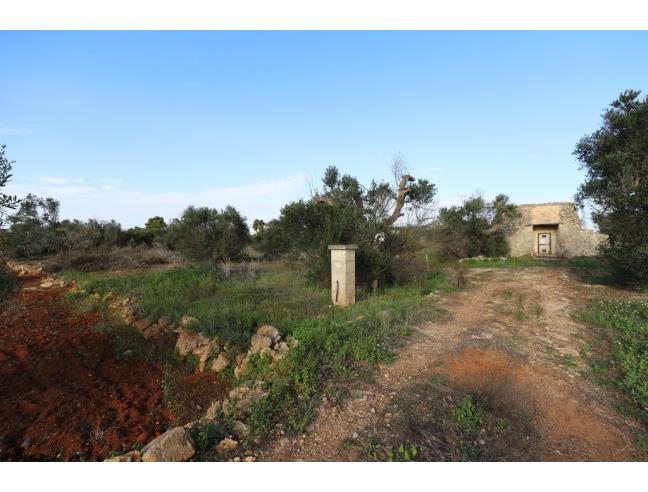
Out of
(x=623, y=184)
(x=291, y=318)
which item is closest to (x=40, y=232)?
(x=291, y=318)

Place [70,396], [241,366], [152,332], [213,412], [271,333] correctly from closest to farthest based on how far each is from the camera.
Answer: [213,412]
[70,396]
[241,366]
[271,333]
[152,332]

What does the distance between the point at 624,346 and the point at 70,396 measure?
7.52 metres

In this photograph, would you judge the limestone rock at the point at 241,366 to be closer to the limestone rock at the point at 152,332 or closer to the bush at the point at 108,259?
the limestone rock at the point at 152,332

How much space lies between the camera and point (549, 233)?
783 inches

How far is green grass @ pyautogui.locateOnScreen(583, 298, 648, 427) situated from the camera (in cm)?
365

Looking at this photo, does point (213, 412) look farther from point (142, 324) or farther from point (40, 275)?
point (40, 275)

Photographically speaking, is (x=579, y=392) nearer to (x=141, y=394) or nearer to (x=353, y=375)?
(x=353, y=375)

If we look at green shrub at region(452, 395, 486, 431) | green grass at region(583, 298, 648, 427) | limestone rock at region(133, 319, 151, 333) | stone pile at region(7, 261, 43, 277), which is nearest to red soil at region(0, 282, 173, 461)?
limestone rock at region(133, 319, 151, 333)

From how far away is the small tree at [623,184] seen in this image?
24.3ft

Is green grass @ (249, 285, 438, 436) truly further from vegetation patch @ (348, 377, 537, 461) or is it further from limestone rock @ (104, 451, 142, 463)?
limestone rock @ (104, 451, 142, 463)

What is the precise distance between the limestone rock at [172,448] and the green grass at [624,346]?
4.29m

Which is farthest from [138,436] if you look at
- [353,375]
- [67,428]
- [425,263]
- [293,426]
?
[425,263]

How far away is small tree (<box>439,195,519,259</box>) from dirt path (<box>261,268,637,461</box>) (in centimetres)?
1189

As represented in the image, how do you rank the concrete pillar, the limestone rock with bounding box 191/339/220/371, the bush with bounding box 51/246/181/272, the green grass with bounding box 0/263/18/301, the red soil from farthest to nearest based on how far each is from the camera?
the bush with bounding box 51/246/181/272
the concrete pillar
the limestone rock with bounding box 191/339/220/371
the green grass with bounding box 0/263/18/301
the red soil
